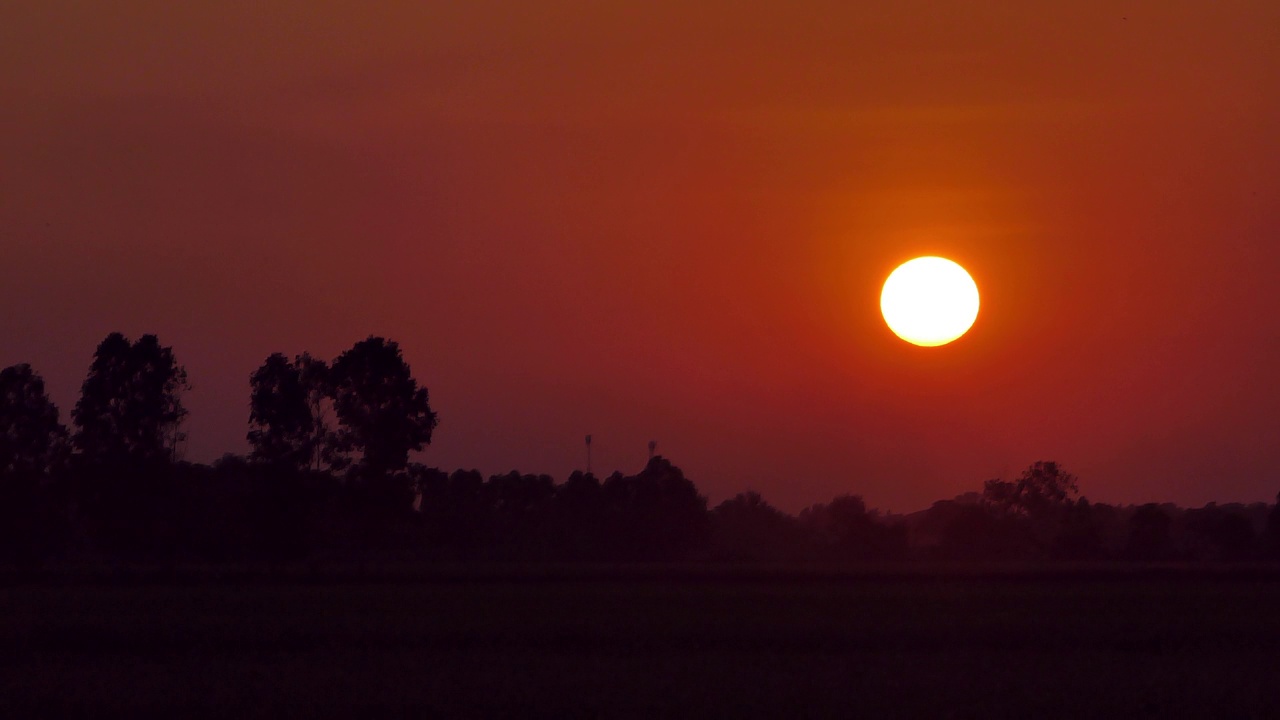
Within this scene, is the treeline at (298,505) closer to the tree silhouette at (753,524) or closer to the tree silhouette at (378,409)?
the tree silhouette at (378,409)

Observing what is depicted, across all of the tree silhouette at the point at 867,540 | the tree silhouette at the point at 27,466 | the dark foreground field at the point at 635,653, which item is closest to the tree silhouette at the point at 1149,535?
the tree silhouette at the point at 867,540

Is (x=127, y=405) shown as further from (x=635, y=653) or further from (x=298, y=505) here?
(x=635, y=653)

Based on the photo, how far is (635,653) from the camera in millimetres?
24875

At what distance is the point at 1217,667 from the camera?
2281 cm

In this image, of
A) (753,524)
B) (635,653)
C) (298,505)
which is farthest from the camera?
(753,524)

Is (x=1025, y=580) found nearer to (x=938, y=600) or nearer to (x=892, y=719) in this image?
(x=938, y=600)

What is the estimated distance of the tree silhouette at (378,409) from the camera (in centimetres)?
6862

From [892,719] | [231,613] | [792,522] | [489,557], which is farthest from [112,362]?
[792,522]

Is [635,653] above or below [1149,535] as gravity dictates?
below

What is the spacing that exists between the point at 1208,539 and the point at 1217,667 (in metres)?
57.7

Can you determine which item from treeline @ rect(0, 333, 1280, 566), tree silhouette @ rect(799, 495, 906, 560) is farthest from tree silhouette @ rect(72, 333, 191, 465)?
tree silhouette @ rect(799, 495, 906, 560)

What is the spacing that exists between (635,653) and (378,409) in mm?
47031

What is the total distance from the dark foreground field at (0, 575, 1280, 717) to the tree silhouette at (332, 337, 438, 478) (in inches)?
1040

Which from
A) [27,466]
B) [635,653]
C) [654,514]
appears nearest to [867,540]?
[654,514]
